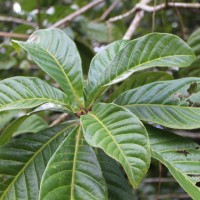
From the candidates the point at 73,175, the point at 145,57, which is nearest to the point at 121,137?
the point at 73,175

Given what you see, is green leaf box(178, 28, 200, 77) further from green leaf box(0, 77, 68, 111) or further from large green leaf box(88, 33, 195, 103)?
green leaf box(0, 77, 68, 111)

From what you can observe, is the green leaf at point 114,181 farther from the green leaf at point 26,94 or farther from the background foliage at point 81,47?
the background foliage at point 81,47

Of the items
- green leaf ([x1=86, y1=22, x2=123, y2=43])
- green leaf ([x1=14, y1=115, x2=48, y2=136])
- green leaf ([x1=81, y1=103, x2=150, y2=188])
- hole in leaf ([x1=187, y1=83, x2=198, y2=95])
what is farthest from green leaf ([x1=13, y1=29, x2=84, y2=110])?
green leaf ([x1=86, y1=22, x2=123, y2=43])

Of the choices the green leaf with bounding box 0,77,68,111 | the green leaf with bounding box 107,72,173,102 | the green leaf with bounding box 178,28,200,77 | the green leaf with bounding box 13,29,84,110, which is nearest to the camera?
the green leaf with bounding box 0,77,68,111

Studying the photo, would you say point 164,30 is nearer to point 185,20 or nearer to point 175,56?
point 185,20

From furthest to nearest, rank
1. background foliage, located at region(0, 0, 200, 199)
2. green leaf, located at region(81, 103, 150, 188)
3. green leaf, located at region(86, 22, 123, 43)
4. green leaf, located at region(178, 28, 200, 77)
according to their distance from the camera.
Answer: green leaf, located at region(86, 22, 123, 43), background foliage, located at region(0, 0, 200, 199), green leaf, located at region(178, 28, 200, 77), green leaf, located at region(81, 103, 150, 188)

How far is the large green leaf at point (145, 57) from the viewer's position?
904 millimetres

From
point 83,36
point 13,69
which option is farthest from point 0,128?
point 83,36

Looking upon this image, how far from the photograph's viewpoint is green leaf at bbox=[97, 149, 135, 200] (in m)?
0.85

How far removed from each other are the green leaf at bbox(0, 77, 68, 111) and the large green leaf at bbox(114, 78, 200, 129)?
0.17m

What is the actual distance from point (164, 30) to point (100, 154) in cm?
158

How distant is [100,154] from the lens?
93 centimetres

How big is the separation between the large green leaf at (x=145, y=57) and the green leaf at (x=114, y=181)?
159 millimetres

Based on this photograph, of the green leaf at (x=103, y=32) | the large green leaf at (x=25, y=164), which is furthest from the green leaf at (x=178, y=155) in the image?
the green leaf at (x=103, y=32)
